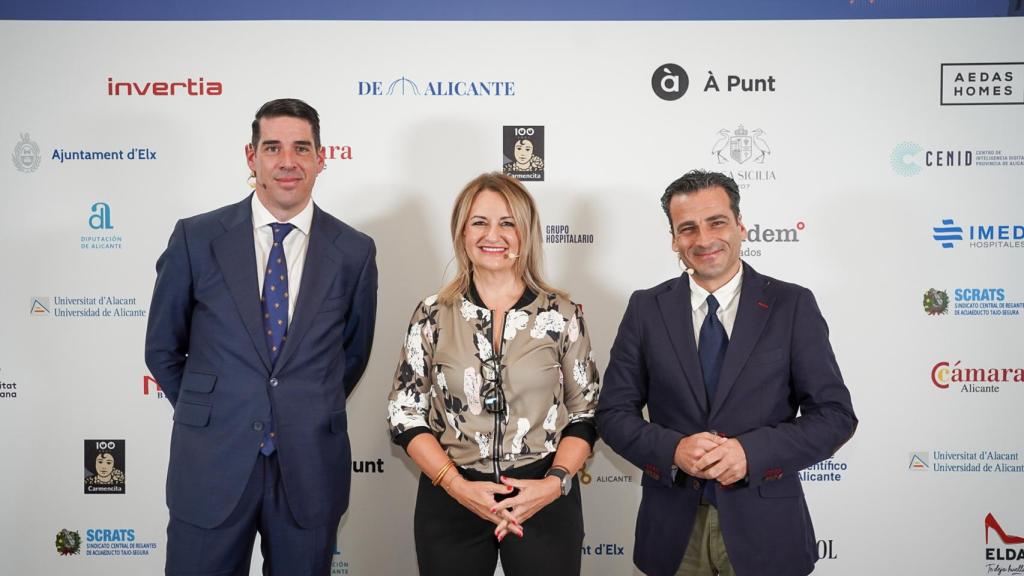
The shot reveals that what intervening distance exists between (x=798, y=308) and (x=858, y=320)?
4.60ft

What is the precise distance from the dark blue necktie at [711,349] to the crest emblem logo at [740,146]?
4.46ft

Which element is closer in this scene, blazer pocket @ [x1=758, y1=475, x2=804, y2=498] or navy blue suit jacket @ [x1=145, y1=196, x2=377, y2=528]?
blazer pocket @ [x1=758, y1=475, x2=804, y2=498]

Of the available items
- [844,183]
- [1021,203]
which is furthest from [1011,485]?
[844,183]

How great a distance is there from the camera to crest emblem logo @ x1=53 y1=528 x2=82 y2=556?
10.6ft

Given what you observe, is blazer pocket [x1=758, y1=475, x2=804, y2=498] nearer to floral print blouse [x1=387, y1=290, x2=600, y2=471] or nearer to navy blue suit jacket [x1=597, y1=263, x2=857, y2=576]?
navy blue suit jacket [x1=597, y1=263, x2=857, y2=576]

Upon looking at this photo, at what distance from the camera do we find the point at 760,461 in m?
1.88

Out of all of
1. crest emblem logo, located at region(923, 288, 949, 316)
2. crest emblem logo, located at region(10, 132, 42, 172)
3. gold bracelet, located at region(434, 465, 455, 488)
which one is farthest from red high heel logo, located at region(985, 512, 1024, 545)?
crest emblem logo, located at region(10, 132, 42, 172)

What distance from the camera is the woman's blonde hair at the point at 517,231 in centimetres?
226

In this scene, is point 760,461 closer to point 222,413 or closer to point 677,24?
point 222,413

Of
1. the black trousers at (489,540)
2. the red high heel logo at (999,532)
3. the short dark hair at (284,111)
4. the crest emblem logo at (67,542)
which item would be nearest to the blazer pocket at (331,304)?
the short dark hair at (284,111)

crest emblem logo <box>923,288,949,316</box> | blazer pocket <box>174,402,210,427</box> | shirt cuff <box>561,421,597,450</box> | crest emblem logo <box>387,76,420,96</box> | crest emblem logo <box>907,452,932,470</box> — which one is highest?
crest emblem logo <box>387,76,420,96</box>

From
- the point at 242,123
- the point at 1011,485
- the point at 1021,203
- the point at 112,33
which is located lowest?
the point at 1011,485

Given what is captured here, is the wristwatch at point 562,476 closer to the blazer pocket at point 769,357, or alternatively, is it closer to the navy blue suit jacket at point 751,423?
the navy blue suit jacket at point 751,423

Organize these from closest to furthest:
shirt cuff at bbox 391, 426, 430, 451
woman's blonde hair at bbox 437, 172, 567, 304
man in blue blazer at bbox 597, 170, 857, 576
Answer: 1. man in blue blazer at bbox 597, 170, 857, 576
2. shirt cuff at bbox 391, 426, 430, 451
3. woman's blonde hair at bbox 437, 172, 567, 304
